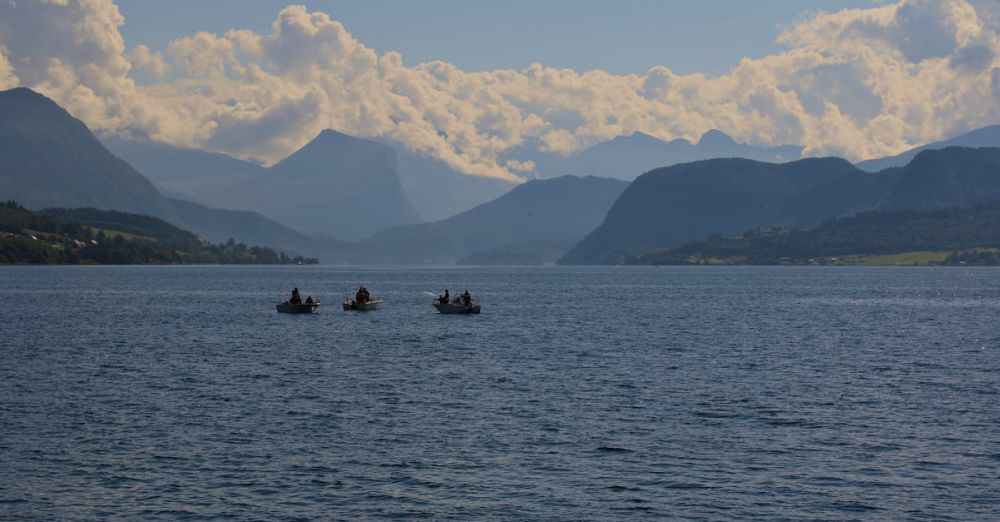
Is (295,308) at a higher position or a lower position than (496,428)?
higher

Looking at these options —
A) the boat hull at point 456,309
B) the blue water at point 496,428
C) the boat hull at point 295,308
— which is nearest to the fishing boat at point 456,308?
the boat hull at point 456,309

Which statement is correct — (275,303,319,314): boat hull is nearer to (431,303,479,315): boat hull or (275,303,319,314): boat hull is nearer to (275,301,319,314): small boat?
(275,301,319,314): small boat

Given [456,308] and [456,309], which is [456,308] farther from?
[456,309]

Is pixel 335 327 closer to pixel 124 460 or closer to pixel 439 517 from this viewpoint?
pixel 124 460

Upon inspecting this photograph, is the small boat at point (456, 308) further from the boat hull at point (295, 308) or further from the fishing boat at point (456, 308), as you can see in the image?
the boat hull at point (295, 308)

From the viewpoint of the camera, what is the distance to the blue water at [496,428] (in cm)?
4972

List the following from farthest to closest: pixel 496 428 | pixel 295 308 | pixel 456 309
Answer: pixel 295 308 → pixel 456 309 → pixel 496 428

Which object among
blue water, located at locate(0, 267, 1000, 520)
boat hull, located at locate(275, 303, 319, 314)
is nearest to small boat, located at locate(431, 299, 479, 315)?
boat hull, located at locate(275, 303, 319, 314)

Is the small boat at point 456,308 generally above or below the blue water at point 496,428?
above

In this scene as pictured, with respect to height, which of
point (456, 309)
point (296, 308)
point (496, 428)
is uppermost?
point (296, 308)

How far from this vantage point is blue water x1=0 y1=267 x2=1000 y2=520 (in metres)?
49.7

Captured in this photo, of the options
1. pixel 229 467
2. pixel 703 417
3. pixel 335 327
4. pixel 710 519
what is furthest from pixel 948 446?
pixel 335 327

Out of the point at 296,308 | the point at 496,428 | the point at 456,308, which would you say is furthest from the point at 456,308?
the point at 496,428

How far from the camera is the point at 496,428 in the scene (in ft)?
216
